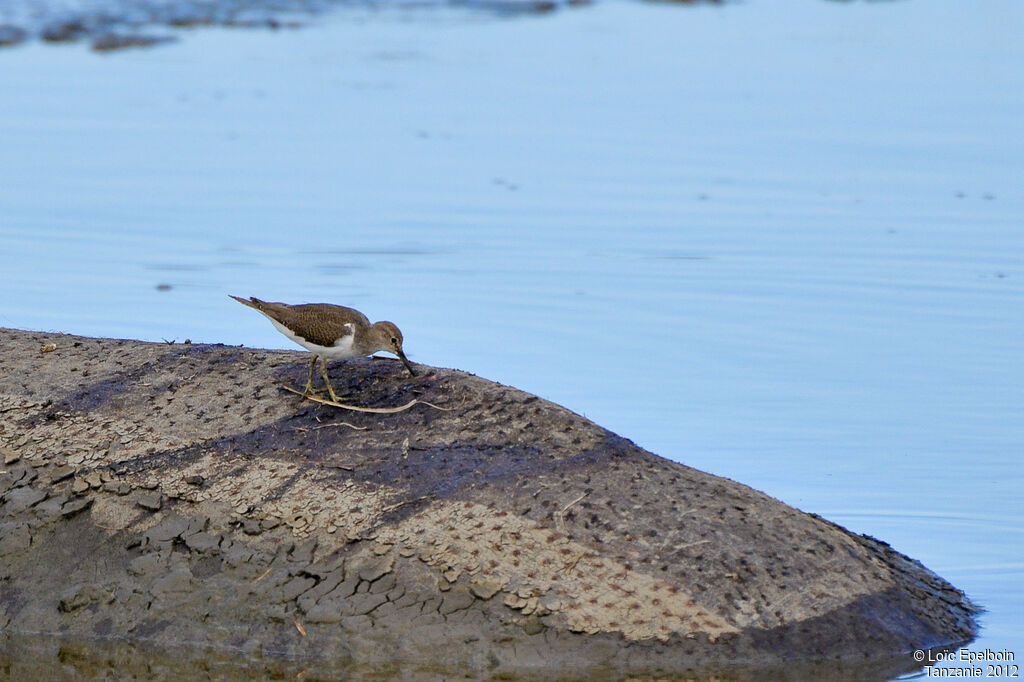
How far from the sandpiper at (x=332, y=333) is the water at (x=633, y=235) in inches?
80.9

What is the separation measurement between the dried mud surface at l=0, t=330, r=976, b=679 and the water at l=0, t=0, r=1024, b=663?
0.95 metres

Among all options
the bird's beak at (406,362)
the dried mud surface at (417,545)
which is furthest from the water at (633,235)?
the bird's beak at (406,362)

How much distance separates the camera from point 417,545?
564 centimetres

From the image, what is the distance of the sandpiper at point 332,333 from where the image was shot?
610cm

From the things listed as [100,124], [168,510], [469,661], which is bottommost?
[469,661]

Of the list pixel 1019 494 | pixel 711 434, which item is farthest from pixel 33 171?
pixel 1019 494

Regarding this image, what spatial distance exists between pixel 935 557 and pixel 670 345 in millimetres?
3130

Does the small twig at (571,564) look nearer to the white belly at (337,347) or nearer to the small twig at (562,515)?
the small twig at (562,515)

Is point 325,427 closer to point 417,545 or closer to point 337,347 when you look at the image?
point 337,347

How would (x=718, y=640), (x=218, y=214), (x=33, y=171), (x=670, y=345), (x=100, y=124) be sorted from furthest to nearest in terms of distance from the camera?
(x=100, y=124) → (x=33, y=171) → (x=218, y=214) → (x=670, y=345) → (x=718, y=640)

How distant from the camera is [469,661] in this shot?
5508 mm

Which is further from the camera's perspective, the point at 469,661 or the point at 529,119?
the point at 529,119

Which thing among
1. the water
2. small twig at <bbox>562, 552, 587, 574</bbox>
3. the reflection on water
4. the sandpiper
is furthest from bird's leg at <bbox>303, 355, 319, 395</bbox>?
the water

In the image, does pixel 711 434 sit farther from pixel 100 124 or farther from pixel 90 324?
pixel 100 124
